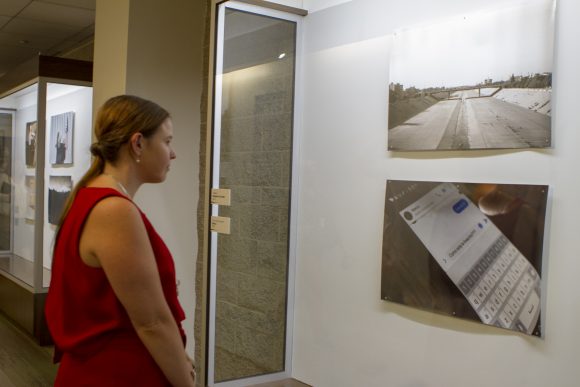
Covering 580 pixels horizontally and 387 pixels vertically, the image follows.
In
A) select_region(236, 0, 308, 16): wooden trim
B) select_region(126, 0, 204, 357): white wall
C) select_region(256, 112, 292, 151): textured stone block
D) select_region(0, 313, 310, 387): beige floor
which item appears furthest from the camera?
select_region(0, 313, 310, 387): beige floor

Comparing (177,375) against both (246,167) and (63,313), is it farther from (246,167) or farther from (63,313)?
(246,167)

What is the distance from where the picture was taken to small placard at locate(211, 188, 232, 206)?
325 cm

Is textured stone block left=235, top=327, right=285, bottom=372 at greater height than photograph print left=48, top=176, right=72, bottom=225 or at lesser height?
lesser

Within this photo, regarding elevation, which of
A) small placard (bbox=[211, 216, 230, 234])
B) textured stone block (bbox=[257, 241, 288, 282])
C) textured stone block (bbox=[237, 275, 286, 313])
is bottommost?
textured stone block (bbox=[237, 275, 286, 313])

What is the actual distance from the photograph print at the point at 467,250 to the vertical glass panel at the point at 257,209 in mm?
737

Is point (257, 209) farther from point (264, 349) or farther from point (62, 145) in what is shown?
point (62, 145)

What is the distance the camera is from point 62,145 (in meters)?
5.99

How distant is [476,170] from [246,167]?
1.29m

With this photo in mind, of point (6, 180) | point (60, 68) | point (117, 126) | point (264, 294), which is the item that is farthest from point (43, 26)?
point (117, 126)

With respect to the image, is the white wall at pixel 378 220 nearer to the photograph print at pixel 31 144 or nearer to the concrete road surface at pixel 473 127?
the concrete road surface at pixel 473 127

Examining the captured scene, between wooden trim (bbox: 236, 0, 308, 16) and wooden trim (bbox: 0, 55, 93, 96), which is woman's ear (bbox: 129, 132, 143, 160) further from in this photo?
wooden trim (bbox: 0, 55, 93, 96)

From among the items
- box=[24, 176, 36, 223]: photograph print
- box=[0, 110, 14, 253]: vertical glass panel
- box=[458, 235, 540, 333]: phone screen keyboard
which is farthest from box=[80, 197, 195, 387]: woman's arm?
box=[0, 110, 14, 253]: vertical glass panel

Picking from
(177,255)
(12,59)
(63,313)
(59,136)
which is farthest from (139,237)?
(12,59)

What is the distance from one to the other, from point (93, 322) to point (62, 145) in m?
4.70
